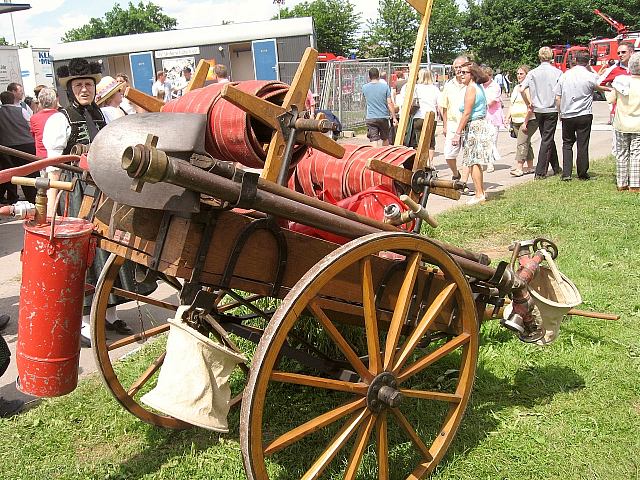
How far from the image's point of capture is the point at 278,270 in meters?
2.42

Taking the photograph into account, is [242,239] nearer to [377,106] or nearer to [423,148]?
[423,148]

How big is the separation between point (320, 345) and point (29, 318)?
1.72 metres

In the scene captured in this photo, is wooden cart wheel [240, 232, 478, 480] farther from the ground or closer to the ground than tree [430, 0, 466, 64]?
closer to the ground

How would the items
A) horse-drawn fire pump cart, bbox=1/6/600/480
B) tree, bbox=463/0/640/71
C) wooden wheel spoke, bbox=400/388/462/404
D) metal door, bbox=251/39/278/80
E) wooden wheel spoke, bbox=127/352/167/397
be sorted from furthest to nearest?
tree, bbox=463/0/640/71 → metal door, bbox=251/39/278/80 → wooden wheel spoke, bbox=127/352/167/397 → wooden wheel spoke, bbox=400/388/462/404 → horse-drawn fire pump cart, bbox=1/6/600/480

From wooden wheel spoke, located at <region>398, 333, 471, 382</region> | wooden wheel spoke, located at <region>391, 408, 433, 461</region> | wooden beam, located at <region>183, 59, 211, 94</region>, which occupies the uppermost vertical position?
wooden beam, located at <region>183, 59, 211, 94</region>

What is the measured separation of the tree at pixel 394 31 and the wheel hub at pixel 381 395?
50.2m

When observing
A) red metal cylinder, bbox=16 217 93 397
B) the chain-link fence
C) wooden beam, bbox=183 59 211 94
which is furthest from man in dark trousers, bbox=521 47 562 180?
red metal cylinder, bbox=16 217 93 397

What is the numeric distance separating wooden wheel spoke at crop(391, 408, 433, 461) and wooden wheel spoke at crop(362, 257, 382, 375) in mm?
219

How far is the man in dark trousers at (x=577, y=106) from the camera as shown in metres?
9.40

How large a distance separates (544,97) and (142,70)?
17.1m

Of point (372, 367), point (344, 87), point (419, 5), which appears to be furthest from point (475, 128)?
point (344, 87)

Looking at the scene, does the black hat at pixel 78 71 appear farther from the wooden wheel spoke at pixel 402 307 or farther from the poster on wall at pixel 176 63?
the poster on wall at pixel 176 63

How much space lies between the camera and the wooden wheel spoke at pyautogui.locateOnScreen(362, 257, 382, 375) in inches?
92.7

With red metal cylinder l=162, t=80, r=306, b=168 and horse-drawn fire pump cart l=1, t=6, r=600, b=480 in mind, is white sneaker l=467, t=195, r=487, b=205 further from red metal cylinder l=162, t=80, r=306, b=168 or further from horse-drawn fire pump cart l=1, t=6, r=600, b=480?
red metal cylinder l=162, t=80, r=306, b=168
